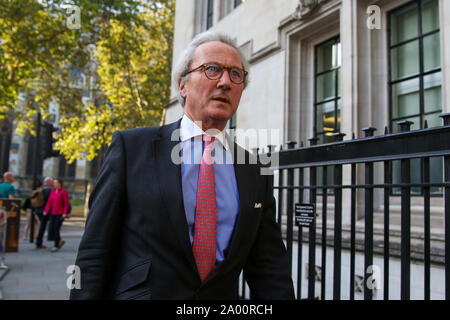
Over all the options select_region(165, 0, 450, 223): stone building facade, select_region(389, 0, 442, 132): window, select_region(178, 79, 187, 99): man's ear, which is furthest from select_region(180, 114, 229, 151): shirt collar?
select_region(389, 0, 442, 132): window

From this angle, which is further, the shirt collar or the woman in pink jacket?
the woman in pink jacket

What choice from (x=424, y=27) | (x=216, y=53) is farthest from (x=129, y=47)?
(x=216, y=53)

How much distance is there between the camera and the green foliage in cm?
1377

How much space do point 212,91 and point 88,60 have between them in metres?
16.1

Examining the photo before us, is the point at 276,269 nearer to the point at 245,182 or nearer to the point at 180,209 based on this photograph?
the point at 245,182

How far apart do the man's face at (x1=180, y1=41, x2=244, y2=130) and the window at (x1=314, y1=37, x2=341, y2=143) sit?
493 centimetres

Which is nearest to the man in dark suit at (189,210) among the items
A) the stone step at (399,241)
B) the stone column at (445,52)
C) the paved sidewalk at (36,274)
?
the stone step at (399,241)

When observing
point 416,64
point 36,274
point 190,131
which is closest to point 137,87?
point 36,274

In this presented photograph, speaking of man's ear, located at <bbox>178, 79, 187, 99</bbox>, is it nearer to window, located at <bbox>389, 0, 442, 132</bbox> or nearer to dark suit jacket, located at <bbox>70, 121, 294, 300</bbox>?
dark suit jacket, located at <bbox>70, 121, 294, 300</bbox>

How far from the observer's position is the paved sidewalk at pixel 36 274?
6049 millimetres

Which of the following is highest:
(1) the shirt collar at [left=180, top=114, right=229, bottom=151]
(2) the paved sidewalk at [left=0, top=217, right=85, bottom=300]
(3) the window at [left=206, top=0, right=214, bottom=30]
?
(3) the window at [left=206, top=0, right=214, bottom=30]

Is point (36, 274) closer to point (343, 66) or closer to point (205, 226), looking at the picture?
point (343, 66)

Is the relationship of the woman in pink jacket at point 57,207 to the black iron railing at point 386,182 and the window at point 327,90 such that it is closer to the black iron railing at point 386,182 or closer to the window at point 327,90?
the window at point 327,90

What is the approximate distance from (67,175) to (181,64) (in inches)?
2071
